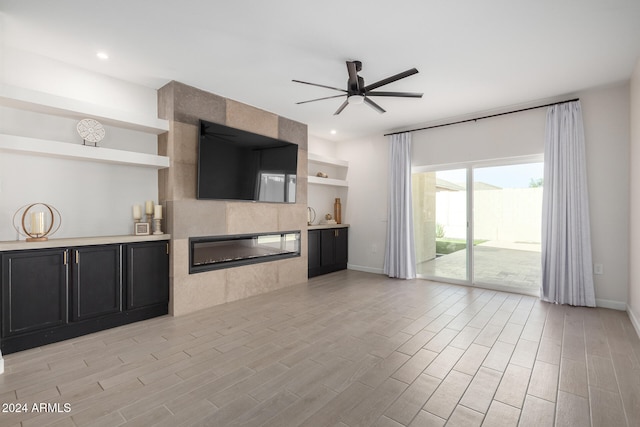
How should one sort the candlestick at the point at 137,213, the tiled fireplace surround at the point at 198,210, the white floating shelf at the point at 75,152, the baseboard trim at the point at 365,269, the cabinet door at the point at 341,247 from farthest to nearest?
the cabinet door at the point at 341,247 → the baseboard trim at the point at 365,269 → the tiled fireplace surround at the point at 198,210 → the candlestick at the point at 137,213 → the white floating shelf at the point at 75,152

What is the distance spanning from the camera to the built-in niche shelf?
18.2 ft

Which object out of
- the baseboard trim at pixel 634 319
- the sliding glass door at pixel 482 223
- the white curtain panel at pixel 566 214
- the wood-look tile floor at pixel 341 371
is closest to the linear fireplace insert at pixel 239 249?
the wood-look tile floor at pixel 341 371

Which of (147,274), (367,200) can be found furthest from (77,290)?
(367,200)

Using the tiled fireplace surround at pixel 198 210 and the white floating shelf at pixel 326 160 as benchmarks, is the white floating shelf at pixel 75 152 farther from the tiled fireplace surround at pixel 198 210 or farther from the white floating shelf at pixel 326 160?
the white floating shelf at pixel 326 160

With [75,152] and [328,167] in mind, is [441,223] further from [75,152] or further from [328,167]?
[75,152]

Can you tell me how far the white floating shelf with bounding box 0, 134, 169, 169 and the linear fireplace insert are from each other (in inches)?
39.8

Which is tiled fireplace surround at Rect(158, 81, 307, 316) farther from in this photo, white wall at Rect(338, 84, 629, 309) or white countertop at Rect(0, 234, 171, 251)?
white wall at Rect(338, 84, 629, 309)

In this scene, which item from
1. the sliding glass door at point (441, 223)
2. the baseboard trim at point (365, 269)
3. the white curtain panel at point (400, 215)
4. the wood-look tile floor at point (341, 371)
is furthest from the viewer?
the baseboard trim at point (365, 269)

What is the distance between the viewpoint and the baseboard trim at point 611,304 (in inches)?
144

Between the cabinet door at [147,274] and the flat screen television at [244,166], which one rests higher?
the flat screen television at [244,166]

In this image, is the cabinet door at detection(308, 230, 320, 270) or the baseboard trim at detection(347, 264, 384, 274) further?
the baseboard trim at detection(347, 264, 384, 274)

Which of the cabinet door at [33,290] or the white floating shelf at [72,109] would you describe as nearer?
the cabinet door at [33,290]

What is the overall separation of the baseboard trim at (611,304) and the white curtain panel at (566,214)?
0.13 m

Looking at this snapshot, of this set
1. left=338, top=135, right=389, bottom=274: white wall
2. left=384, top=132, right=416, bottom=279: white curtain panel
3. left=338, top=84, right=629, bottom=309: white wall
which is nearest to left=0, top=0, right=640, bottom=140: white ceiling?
left=338, top=84, right=629, bottom=309: white wall
